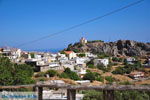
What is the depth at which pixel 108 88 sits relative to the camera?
301 centimetres

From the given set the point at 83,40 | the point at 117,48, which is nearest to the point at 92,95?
the point at 117,48

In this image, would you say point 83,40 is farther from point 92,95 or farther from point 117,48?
point 92,95

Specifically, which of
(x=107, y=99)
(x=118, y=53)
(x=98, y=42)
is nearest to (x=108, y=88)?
(x=107, y=99)

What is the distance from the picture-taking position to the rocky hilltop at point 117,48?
80.1 m

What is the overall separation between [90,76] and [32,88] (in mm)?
31100

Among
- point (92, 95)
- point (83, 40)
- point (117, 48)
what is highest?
point (83, 40)

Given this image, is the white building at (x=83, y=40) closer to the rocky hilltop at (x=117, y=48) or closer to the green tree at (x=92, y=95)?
the rocky hilltop at (x=117, y=48)

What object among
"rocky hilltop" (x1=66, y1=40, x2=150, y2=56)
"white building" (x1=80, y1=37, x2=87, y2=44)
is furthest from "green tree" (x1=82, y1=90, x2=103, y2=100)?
"white building" (x1=80, y1=37, x2=87, y2=44)

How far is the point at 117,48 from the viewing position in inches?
3268

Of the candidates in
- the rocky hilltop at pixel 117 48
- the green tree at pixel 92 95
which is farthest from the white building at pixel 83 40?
the green tree at pixel 92 95

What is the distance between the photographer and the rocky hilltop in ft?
263

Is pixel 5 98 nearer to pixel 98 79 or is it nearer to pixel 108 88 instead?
pixel 108 88

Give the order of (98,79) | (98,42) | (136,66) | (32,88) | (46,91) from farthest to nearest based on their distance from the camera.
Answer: (98,42)
(136,66)
(98,79)
(46,91)
(32,88)

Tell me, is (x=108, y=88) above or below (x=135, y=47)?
below
